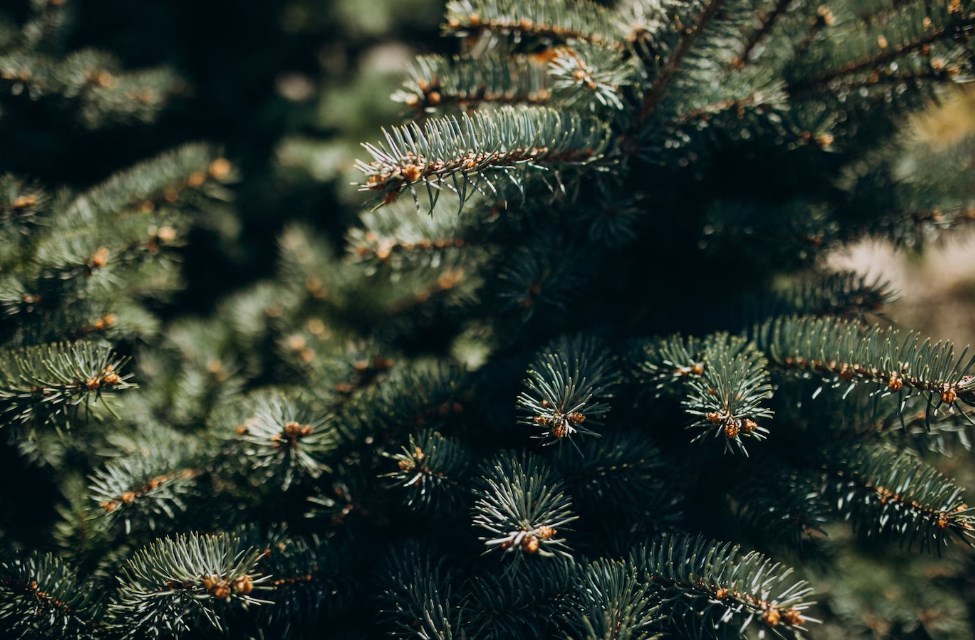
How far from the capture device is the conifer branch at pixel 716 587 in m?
0.52

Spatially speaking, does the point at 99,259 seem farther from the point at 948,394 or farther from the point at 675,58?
the point at 948,394

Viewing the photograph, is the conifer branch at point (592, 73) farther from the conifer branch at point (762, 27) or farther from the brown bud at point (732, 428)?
the brown bud at point (732, 428)

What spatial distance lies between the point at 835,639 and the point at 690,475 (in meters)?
0.44

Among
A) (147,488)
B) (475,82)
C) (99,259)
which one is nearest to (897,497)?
(475,82)

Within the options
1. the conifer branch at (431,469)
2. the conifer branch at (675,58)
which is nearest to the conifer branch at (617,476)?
the conifer branch at (431,469)

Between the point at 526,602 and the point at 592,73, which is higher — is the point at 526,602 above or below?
below

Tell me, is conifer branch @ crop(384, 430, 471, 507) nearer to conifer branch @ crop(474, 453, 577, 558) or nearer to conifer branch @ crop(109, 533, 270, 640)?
conifer branch @ crop(474, 453, 577, 558)

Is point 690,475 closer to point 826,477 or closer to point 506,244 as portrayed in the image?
point 826,477

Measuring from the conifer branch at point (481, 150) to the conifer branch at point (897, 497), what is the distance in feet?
1.41

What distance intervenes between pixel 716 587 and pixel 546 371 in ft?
0.82

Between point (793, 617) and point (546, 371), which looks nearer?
point (793, 617)

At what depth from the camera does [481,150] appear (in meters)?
0.57

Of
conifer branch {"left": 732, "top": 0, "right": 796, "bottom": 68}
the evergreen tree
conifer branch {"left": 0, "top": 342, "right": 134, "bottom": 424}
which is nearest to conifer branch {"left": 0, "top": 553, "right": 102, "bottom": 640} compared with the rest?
the evergreen tree

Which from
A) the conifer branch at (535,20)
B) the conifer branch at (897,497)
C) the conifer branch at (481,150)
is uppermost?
the conifer branch at (535,20)
